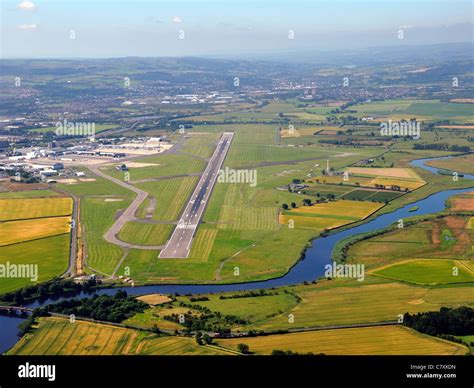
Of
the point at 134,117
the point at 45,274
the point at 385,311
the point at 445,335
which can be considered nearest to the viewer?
the point at 445,335

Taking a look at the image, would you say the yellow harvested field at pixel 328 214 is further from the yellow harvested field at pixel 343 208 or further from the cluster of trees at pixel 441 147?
the cluster of trees at pixel 441 147

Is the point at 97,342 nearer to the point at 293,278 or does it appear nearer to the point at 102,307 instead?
the point at 102,307

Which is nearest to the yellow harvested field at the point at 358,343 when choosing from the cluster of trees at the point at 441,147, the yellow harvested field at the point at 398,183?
the yellow harvested field at the point at 398,183

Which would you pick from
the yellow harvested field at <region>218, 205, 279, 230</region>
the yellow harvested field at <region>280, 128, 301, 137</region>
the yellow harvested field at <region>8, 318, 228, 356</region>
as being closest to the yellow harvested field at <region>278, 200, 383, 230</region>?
the yellow harvested field at <region>218, 205, 279, 230</region>

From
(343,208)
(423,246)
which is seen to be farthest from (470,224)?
(343,208)

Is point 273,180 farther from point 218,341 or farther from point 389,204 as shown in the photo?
point 218,341

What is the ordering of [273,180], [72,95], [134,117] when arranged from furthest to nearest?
[72,95] → [134,117] → [273,180]

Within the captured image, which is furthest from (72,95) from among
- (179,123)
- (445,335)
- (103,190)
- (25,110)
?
(445,335)
